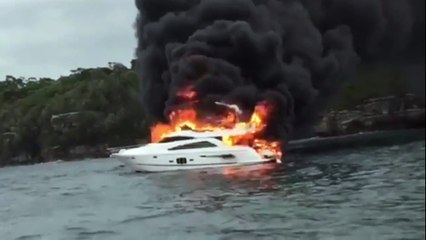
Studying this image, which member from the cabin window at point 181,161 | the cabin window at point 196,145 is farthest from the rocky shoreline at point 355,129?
the cabin window at point 181,161

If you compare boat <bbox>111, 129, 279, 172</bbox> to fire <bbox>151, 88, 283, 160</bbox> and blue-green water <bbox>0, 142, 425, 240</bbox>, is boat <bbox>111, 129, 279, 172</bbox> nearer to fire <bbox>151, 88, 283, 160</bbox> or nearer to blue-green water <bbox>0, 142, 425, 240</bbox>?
fire <bbox>151, 88, 283, 160</bbox>

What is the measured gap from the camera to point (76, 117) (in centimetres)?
10006

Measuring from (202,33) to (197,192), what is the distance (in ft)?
93.4

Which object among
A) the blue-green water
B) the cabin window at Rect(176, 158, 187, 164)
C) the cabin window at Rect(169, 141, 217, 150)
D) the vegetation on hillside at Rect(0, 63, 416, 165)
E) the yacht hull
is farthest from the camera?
the vegetation on hillside at Rect(0, 63, 416, 165)

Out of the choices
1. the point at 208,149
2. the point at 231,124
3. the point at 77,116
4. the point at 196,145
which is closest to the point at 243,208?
the point at 208,149

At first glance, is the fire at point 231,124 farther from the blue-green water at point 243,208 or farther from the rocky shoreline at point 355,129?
the blue-green water at point 243,208

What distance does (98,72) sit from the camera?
367ft

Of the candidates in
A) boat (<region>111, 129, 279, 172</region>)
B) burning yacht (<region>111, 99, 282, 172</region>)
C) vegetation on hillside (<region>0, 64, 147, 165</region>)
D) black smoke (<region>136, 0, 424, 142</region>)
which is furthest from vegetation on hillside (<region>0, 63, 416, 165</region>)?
boat (<region>111, 129, 279, 172</region>)

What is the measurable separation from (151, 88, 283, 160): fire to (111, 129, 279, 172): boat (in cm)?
143

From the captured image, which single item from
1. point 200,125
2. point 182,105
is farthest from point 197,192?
point 182,105

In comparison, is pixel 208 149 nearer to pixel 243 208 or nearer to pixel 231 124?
pixel 231 124

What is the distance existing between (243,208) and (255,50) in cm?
3488

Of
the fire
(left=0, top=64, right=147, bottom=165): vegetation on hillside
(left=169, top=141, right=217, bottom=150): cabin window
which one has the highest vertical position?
(left=0, top=64, right=147, bottom=165): vegetation on hillside

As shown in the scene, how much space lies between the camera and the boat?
41500 millimetres
